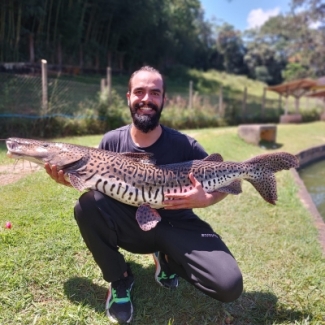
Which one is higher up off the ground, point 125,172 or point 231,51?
point 231,51

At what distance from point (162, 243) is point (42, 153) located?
1119 mm

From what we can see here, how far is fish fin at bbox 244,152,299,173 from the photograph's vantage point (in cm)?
302

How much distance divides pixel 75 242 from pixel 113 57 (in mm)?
27849

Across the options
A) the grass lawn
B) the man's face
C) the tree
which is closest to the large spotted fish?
the man's face

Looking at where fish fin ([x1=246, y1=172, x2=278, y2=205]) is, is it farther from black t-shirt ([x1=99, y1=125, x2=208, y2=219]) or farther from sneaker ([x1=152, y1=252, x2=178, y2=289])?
sneaker ([x1=152, y1=252, x2=178, y2=289])

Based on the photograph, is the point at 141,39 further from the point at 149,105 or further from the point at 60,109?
the point at 149,105

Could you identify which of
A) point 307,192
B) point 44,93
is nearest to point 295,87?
point 307,192

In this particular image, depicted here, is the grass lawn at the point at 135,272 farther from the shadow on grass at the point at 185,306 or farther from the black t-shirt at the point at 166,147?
the black t-shirt at the point at 166,147

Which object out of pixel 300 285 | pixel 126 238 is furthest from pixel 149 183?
pixel 300 285

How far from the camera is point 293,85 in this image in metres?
19.5

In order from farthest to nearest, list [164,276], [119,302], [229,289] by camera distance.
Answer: [164,276] → [119,302] → [229,289]

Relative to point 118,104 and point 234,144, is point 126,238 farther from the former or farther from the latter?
point 118,104

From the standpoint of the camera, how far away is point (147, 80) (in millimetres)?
2857

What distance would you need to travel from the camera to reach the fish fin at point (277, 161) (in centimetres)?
302
